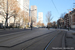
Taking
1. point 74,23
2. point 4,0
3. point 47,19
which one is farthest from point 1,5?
point 74,23

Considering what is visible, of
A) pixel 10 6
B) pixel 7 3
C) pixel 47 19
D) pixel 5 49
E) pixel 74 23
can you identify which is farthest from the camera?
pixel 74 23

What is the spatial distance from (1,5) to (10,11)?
4900 millimetres

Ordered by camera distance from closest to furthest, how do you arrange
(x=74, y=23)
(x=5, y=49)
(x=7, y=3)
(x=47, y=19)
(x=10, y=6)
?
1. (x=5, y=49)
2. (x=7, y=3)
3. (x=10, y=6)
4. (x=47, y=19)
5. (x=74, y=23)

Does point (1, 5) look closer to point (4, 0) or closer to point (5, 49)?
point (4, 0)

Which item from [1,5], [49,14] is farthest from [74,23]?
[1,5]

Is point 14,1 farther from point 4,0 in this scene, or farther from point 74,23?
point 74,23

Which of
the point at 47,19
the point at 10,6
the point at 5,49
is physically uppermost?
the point at 10,6

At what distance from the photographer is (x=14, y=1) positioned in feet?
120

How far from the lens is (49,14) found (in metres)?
59.0

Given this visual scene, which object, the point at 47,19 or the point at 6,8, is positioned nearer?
the point at 6,8

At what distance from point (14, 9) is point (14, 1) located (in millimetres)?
3391

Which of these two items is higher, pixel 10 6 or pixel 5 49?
pixel 10 6

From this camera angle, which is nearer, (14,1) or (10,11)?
(14,1)

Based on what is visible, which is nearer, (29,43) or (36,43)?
(29,43)
